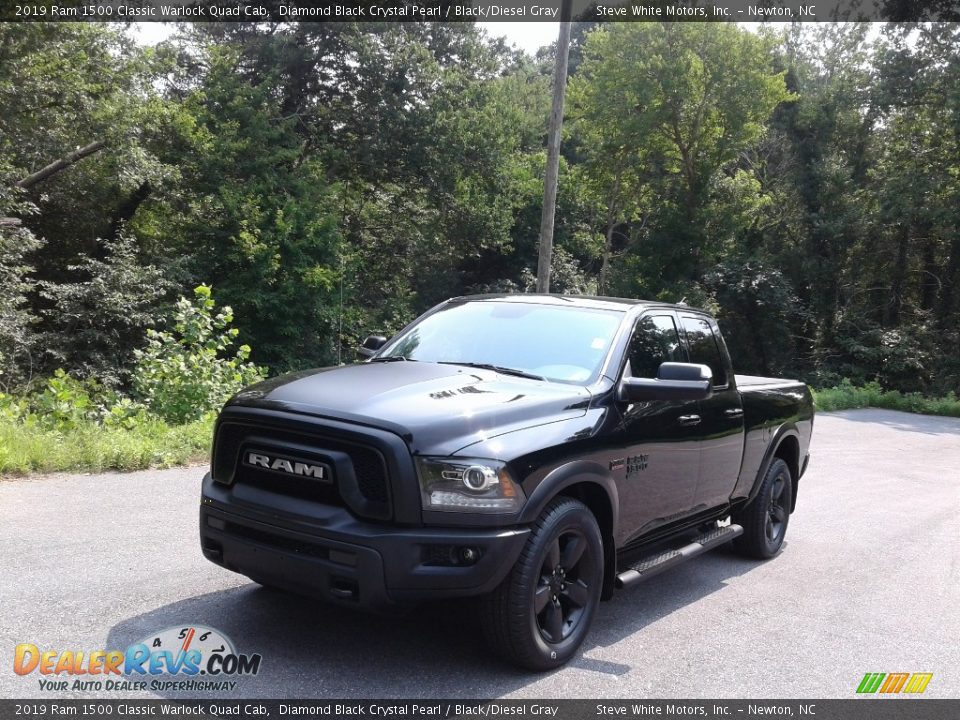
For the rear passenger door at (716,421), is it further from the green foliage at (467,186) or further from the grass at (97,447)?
the green foliage at (467,186)

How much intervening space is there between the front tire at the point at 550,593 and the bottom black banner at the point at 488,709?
11.3 inches

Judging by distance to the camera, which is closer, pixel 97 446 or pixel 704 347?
pixel 704 347

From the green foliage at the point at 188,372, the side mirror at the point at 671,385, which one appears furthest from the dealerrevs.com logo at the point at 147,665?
the green foliage at the point at 188,372

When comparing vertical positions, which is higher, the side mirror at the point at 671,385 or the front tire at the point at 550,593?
the side mirror at the point at 671,385

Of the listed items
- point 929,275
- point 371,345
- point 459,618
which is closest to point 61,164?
point 371,345

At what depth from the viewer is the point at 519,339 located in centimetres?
531

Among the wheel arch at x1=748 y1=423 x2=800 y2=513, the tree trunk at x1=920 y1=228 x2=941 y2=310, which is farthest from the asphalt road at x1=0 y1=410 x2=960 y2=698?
the tree trunk at x1=920 y1=228 x2=941 y2=310

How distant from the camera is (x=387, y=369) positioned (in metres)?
4.95

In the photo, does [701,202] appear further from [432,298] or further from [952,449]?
[952,449]

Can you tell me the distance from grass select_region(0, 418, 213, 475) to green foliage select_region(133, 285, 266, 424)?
79 centimetres

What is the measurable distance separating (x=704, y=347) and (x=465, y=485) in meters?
2.91

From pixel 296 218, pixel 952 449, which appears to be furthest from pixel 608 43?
pixel 952 449

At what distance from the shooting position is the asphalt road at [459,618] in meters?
4.16

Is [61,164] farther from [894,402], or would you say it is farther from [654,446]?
[894,402]
